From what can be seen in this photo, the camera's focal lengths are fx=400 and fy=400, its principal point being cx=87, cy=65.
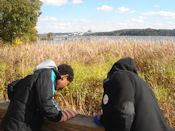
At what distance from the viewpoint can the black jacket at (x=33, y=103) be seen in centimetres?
319

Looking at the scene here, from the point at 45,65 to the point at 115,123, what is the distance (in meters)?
0.93

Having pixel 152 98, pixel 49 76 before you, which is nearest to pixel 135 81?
pixel 152 98

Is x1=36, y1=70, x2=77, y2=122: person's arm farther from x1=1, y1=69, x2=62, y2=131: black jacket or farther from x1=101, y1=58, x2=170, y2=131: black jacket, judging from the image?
x1=101, y1=58, x2=170, y2=131: black jacket

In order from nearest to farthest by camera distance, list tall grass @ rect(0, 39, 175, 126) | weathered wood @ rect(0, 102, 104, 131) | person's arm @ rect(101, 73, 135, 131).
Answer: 1. person's arm @ rect(101, 73, 135, 131)
2. weathered wood @ rect(0, 102, 104, 131)
3. tall grass @ rect(0, 39, 175, 126)

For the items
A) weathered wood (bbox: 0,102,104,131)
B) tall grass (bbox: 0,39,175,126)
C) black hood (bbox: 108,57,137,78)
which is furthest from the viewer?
tall grass (bbox: 0,39,175,126)

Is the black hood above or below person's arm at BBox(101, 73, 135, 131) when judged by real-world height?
above

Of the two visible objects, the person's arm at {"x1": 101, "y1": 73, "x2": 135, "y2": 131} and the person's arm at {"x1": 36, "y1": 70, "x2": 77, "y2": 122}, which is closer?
the person's arm at {"x1": 101, "y1": 73, "x2": 135, "y2": 131}

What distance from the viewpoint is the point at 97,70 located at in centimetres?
811

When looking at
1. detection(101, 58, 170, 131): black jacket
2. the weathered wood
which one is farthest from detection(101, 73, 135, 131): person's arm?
the weathered wood

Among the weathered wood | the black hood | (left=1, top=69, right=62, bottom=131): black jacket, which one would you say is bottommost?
the weathered wood

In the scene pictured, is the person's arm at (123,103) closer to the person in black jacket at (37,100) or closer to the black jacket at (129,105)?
the black jacket at (129,105)

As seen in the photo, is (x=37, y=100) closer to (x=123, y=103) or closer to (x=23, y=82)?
(x=23, y=82)

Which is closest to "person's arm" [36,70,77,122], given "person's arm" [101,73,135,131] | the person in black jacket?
the person in black jacket

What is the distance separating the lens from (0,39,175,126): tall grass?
586cm
